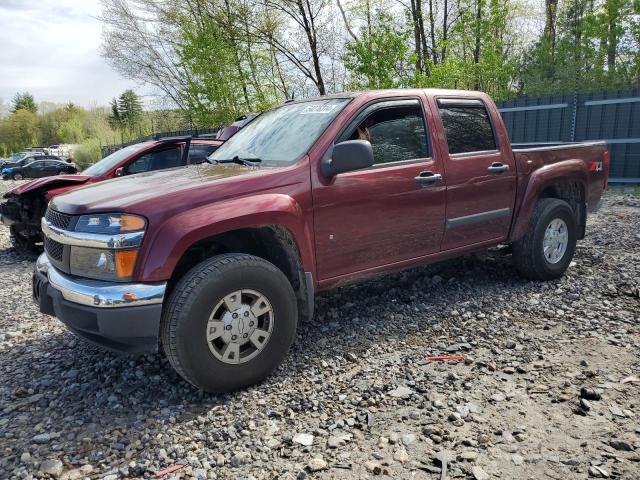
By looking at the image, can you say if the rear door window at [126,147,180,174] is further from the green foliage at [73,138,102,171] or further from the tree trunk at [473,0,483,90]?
the green foliage at [73,138,102,171]

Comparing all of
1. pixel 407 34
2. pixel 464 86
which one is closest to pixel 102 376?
pixel 407 34

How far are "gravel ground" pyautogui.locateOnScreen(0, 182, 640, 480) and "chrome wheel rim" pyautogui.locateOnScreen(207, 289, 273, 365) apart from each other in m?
0.29

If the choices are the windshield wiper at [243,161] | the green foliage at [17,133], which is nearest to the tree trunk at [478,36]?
the windshield wiper at [243,161]

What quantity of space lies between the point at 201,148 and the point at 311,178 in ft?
17.4

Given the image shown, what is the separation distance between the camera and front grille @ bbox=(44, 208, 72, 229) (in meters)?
3.05

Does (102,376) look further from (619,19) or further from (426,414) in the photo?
(619,19)

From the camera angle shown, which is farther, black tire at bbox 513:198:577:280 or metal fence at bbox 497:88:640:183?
metal fence at bbox 497:88:640:183

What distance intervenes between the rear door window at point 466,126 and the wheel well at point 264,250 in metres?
1.75

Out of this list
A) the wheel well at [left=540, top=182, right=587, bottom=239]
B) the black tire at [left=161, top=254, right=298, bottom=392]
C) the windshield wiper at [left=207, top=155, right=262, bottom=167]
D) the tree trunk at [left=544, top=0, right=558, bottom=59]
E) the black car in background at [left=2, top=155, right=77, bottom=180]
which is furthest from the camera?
the black car in background at [left=2, top=155, right=77, bottom=180]

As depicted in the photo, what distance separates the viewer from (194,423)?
2.83 meters

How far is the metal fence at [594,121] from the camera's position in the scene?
39.3ft

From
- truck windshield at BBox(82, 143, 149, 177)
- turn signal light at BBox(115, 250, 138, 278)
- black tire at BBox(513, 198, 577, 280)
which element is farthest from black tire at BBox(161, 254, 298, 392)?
truck windshield at BBox(82, 143, 149, 177)

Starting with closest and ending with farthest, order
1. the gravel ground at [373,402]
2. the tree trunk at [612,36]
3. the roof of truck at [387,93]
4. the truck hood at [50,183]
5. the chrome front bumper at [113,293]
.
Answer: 1. the gravel ground at [373,402]
2. the chrome front bumper at [113,293]
3. the roof of truck at [387,93]
4. the truck hood at [50,183]
5. the tree trunk at [612,36]

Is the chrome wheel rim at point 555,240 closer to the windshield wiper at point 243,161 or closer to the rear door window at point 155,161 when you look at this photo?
the windshield wiper at point 243,161
